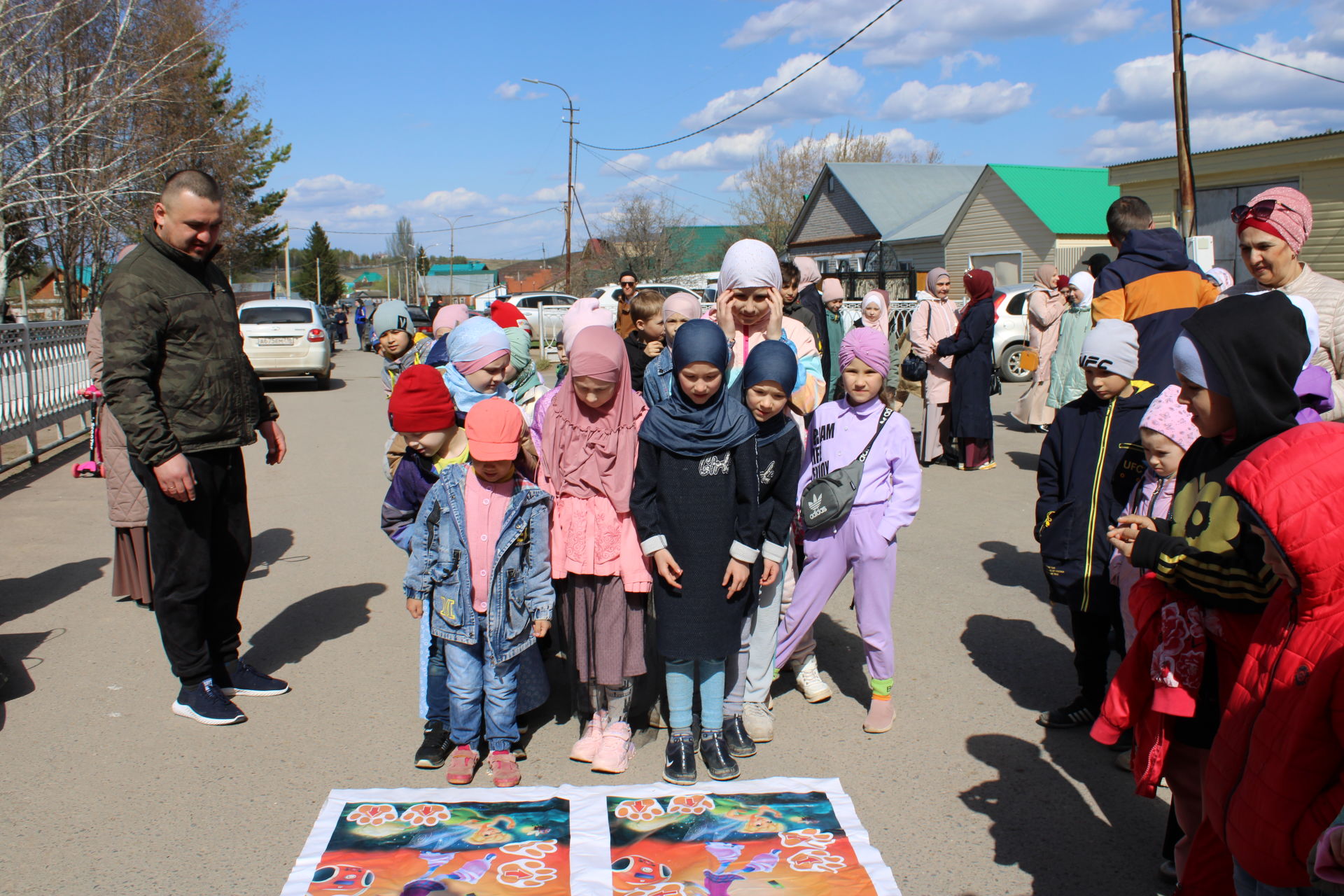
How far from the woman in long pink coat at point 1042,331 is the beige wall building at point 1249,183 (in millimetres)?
6291

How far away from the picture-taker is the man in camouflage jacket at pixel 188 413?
12.2 feet

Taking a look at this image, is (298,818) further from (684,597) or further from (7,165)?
(7,165)

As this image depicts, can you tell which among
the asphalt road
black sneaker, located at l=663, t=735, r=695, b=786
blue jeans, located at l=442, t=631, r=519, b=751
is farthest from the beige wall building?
blue jeans, located at l=442, t=631, r=519, b=751

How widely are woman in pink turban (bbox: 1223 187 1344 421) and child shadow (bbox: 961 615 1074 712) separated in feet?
5.87

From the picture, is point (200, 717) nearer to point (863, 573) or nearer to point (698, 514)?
point (698, 514)

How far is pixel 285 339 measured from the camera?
18578 millimetres

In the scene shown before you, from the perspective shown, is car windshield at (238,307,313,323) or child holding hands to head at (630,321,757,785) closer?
child holding hands to head at (630,321,757,785)

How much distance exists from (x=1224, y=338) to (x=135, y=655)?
5056mm

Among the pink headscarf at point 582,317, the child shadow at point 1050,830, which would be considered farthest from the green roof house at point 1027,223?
the child shadow at point 1050,830

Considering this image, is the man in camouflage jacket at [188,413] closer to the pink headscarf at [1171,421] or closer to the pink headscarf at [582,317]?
the pink headscarf at [582,317]

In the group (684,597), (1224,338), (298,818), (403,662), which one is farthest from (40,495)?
(1224,338)

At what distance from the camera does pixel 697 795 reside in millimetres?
3406

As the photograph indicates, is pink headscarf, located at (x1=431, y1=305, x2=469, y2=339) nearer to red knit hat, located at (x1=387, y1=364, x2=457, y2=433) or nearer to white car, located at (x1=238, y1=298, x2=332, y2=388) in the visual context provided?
red knit hat, located at (x1=387, y1=364, x2=457, y2=433)

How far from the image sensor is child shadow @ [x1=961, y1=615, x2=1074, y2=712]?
4355 mm
